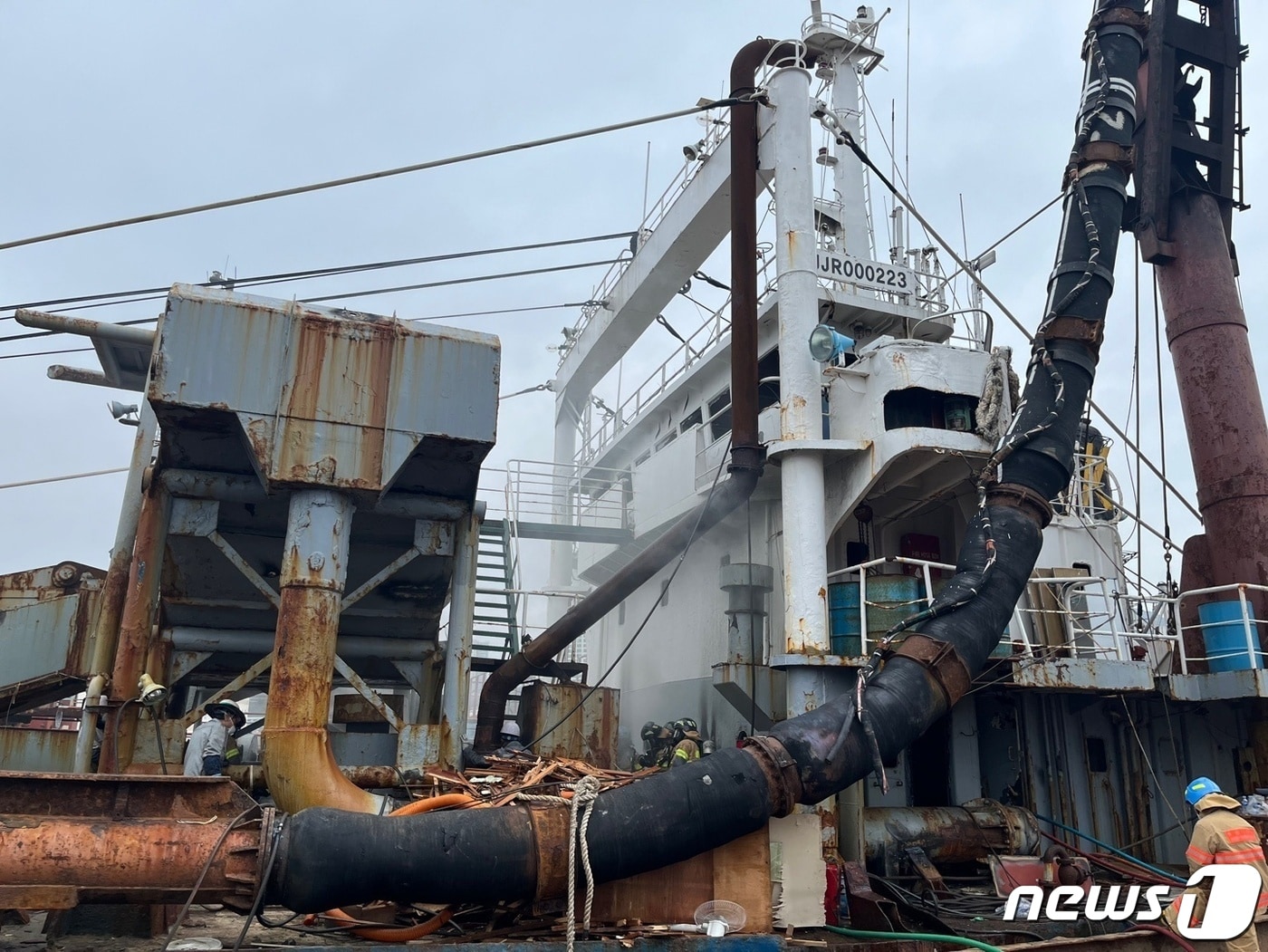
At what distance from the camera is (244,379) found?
855cm

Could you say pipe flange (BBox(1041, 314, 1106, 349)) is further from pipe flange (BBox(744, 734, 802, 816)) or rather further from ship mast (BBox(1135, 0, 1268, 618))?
pipe flange (BBox(744, 734, 802, 816))

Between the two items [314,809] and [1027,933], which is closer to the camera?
[314,809]

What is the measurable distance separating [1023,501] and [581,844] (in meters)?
6.35

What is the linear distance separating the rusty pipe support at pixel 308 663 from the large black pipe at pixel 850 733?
7.22 feet

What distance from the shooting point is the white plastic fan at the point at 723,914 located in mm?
6523

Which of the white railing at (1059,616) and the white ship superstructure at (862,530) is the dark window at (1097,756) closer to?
the white ship superstructure at (862,530)

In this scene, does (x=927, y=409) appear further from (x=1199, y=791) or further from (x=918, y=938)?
(x=918, y=938)

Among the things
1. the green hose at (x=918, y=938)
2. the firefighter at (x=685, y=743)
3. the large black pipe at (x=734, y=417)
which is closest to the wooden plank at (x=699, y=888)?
the green hose at (x=918, y=938)

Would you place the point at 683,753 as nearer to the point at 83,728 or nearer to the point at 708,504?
the point at 708,504

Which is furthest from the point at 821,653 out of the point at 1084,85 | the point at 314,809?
the point at 1084,85

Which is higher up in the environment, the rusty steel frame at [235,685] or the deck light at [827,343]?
the deck light at [827,343]

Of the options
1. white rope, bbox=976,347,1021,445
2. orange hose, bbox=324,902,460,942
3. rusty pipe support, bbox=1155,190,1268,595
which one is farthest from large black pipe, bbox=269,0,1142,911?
rusty pipe support, bbox=1155,190,1268,595

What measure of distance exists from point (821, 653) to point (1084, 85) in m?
8.67

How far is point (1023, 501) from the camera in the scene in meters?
9.83
